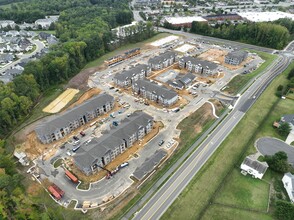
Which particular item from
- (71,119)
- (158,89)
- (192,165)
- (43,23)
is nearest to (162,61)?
(158,89)

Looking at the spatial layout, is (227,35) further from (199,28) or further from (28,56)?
(28,56)

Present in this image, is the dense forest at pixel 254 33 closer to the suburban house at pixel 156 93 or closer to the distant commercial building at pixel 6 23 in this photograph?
the suburban house at pixel 156 93

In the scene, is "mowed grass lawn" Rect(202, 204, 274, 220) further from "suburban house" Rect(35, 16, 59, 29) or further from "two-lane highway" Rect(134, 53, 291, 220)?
"suburban house" Rect(35, 16, 59, 29)

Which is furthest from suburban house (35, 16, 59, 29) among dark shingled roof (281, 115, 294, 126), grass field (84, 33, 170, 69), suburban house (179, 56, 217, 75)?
dark shingled roof (281, 115, 294, 126)

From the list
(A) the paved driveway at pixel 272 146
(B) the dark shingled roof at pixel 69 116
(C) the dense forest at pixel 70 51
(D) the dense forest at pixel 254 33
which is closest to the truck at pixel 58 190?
(B) the dark shingled roof at pixel 69 116

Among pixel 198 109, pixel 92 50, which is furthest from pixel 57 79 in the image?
pixel 198 109

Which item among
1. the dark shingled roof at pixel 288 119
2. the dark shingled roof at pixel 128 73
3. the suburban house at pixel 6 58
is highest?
the dark shingled roof at pixel 128 73
